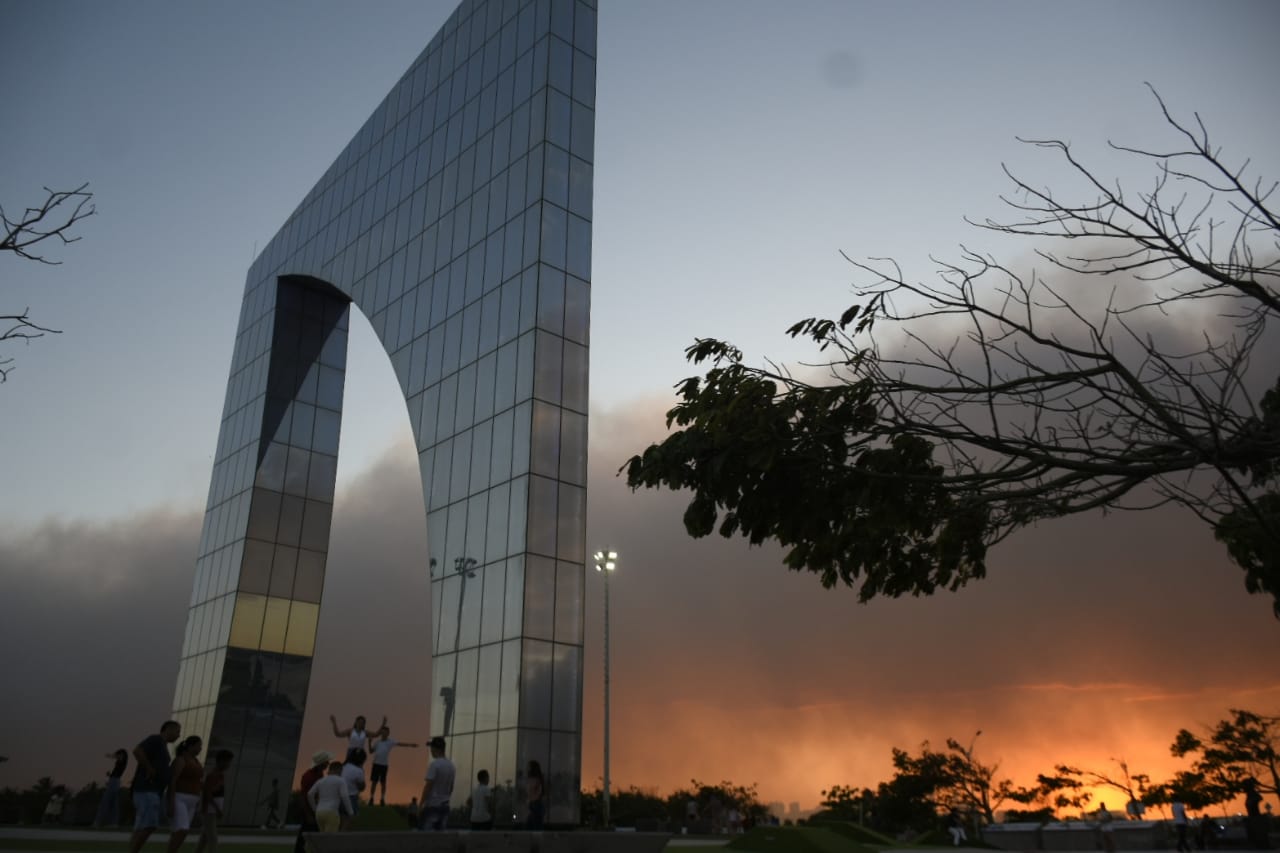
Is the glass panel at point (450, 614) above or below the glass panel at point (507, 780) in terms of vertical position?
above

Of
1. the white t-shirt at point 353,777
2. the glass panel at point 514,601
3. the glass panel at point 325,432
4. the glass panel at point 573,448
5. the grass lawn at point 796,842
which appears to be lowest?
the grass lawn at point 796,842

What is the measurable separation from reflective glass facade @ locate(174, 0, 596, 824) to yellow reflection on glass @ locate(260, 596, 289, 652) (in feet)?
0.25

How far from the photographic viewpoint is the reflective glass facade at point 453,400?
20641mm

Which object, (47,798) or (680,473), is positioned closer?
(680,473)

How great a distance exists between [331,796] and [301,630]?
26153 millimetres

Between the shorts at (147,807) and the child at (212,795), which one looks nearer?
the shorts at (147,807)

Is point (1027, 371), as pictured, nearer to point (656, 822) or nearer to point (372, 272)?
point (372, 272)

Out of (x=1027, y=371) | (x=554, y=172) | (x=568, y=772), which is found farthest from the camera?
(x=554, y=172)

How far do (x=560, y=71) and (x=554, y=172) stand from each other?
10.6ft

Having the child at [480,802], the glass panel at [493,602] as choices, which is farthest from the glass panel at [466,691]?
the child at [480,802]

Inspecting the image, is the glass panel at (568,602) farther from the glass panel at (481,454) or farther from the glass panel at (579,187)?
the glass panel at (579,187)

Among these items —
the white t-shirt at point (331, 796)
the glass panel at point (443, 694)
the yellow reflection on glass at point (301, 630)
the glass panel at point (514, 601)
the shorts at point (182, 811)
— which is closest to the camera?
the shorts at point (182, 811)

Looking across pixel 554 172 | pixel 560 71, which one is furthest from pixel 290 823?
pixel 560 71

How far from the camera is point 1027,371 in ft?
23.3
